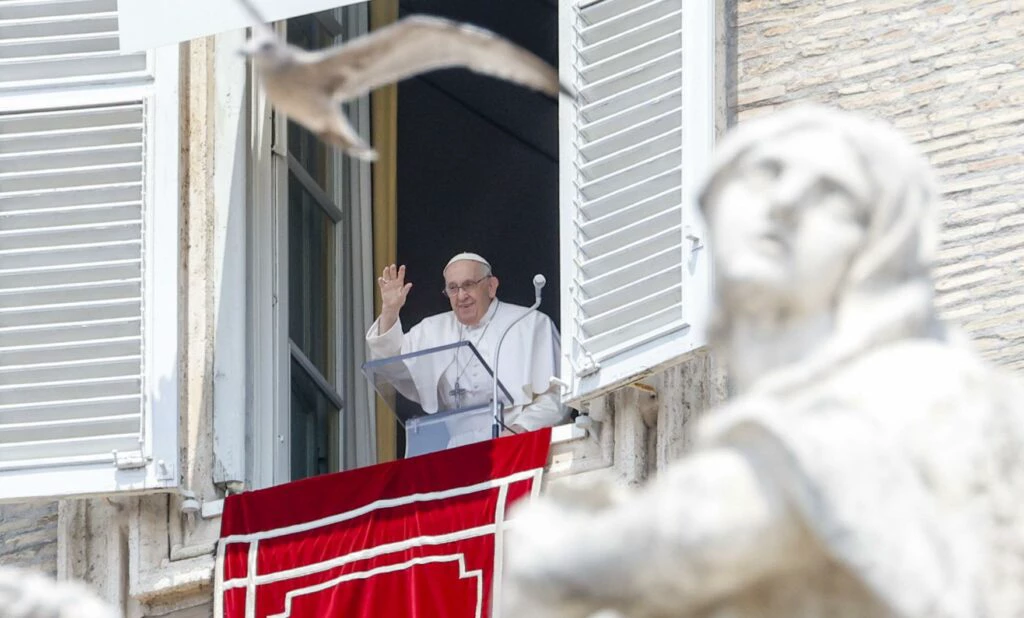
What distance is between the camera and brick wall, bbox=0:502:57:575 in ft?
31.4

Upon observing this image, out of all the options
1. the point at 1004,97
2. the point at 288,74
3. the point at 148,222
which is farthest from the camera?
the point at 148,222

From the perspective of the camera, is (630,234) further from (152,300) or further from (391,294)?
(391,294)

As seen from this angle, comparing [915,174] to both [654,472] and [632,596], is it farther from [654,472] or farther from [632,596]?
[654,472]

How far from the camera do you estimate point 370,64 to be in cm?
656

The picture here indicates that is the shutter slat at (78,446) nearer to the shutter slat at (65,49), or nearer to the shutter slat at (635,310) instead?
the shutter slat at (65,49)

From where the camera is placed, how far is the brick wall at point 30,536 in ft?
31.4

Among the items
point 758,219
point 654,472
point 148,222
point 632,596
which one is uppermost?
point 148,222

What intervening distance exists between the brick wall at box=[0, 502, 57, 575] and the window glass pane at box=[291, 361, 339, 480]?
0.75m

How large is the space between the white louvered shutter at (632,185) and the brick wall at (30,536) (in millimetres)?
1612

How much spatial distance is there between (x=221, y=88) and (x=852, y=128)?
21.4 feet

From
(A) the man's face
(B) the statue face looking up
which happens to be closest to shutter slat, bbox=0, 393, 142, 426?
(A) the man's face

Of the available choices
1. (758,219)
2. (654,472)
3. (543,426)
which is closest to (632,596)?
(758,219)

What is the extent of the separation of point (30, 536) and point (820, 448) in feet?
22.3

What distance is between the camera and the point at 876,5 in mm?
9016
